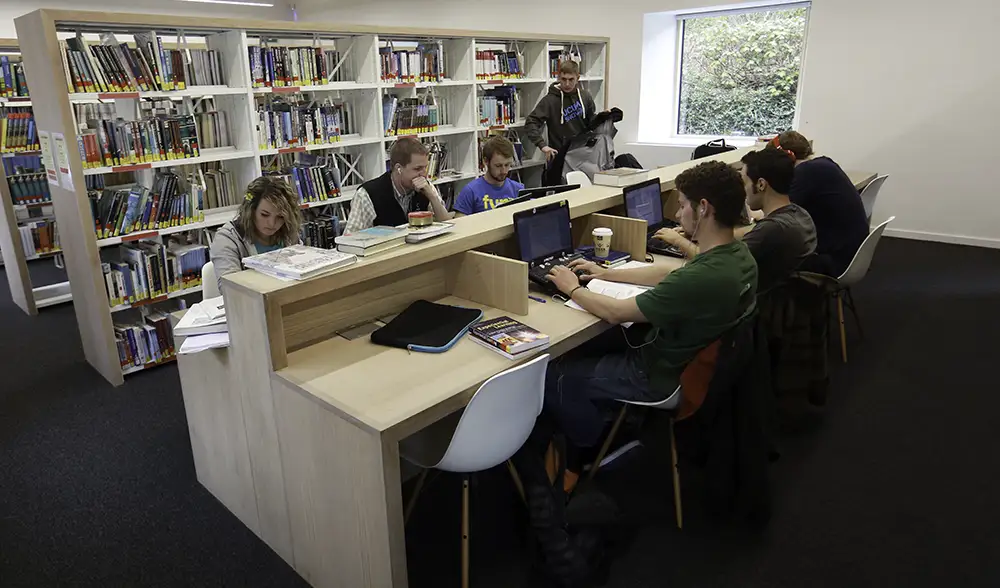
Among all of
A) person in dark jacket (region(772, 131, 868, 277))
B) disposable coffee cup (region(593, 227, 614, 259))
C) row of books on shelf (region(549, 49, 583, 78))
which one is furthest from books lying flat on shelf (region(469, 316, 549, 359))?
row of books on shelf (region(549, 49, 583, 78))

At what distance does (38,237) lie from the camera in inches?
225

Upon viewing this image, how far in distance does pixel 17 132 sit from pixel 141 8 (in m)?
4.34

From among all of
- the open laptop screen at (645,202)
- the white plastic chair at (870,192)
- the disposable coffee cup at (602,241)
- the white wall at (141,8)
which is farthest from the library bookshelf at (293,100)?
the white wall at (141,8)

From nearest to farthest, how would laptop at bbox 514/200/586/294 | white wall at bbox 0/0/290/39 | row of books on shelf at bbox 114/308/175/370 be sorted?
laptop at bbox 514/200/586/294
row of books on shelf at bbox 114/308/175/370
white wall at bbox 0/0/290/39

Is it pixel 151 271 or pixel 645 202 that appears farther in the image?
pixel 151 271

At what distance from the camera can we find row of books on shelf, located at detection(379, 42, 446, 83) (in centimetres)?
490

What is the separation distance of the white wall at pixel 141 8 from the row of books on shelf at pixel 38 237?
7.89 ft

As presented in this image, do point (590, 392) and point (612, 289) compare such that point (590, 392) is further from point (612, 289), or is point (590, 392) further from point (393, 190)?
point (393, 190)

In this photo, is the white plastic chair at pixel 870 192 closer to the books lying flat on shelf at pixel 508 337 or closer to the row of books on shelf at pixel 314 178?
the books lying flat on shelf at pixel 508 337

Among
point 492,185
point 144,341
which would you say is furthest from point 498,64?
point 144,341

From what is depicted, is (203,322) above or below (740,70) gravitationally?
below

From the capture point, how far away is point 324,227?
467cm

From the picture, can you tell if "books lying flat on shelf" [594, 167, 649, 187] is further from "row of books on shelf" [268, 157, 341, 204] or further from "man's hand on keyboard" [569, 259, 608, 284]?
"row of books on shelf" [268, 157, 341, 204]

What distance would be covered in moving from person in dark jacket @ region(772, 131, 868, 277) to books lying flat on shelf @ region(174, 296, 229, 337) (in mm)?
2903
